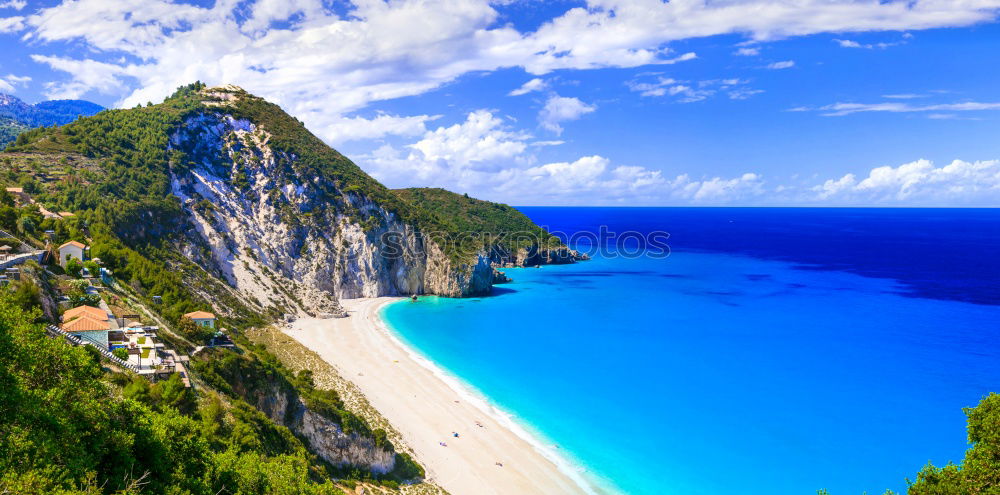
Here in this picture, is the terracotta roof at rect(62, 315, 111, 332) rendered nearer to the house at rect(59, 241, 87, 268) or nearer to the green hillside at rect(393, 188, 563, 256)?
the house at rect(59, 241, 87, 268)

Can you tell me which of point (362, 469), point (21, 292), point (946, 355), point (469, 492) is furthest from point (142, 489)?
point (946, 355)

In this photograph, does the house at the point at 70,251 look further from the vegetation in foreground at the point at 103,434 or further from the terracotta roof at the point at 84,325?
the vegetation in foreground at the point at 103,434

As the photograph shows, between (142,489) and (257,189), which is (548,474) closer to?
(142,489)

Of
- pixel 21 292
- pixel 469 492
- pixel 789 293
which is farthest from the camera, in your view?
pixel 789 293

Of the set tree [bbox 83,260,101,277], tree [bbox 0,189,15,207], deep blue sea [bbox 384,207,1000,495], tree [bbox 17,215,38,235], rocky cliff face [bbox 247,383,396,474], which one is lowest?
deep blue sea [bbox 384,207,1000,495]

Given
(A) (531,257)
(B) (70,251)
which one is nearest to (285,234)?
(B) (70,251)

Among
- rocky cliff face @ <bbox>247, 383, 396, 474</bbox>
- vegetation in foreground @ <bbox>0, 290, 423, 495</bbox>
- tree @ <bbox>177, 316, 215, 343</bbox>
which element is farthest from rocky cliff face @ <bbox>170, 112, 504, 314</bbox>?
vegetation in foreground @ <bbox>0, 290, 423, 495</bbox>
